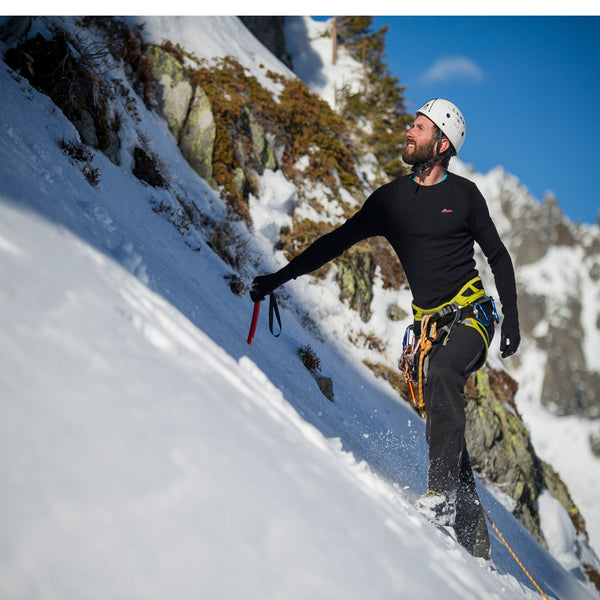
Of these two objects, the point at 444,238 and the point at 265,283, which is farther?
the point at 265,283

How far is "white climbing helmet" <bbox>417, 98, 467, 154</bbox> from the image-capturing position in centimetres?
396

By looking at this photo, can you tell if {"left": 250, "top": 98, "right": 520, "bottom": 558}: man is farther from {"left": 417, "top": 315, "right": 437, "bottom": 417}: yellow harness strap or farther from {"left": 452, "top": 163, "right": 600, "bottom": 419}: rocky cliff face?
{"left": 452, "top": 163, "right": 600, "bottom": 419}: rocky cliff face

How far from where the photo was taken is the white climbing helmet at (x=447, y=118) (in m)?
3.96

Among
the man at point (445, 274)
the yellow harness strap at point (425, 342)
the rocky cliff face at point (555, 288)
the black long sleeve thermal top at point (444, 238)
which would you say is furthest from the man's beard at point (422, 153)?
the rocky cliff face at point (555, 288)

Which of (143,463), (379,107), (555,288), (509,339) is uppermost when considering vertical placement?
(555,288)

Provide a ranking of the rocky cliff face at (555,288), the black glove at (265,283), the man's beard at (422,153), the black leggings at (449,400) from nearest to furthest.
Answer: the black leggings at (449,400), the man's beard at (422,153), the black glove at (265,283), the rocky cliff face at (555,288)

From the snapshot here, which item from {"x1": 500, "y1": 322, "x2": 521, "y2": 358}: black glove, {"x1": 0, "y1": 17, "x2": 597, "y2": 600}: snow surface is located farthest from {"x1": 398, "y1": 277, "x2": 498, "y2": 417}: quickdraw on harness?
{"x1": 0, "y1": 17, "x2": 597, "y2": 600}: snow surface

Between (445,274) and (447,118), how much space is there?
140 centimetres

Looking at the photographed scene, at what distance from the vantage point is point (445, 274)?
3.77 m

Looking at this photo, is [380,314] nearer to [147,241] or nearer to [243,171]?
[243,171]

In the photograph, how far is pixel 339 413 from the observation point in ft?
19.8

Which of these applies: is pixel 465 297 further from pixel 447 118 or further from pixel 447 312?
pixel 447 118

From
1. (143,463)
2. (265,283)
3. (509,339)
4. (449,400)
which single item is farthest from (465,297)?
(143,463)

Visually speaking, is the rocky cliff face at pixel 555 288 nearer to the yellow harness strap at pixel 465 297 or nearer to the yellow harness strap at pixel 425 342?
the yellow harness strap at pixel 465 297
